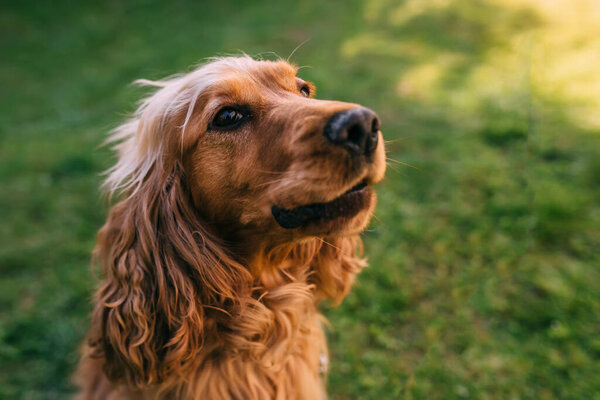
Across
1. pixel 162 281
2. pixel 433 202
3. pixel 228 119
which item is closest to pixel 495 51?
pixel 433 202

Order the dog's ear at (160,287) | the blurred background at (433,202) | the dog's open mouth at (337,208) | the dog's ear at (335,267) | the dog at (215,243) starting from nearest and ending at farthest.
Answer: the dog's open mouth at (337,208) → the dog at (215,243) → the dog's ear at (160,287) → the dog's ear at (335,267) → the blurred background at (433,202)

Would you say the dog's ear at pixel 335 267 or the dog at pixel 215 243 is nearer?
the dog at pixel 215 243

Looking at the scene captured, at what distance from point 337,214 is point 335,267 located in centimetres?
82

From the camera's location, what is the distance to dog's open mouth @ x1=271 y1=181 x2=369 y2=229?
5.75ft

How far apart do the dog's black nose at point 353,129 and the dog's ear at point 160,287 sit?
0.86 m

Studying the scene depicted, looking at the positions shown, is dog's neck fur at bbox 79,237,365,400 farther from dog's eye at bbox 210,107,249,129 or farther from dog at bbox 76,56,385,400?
dog's eye at bbox 210,107,249,129

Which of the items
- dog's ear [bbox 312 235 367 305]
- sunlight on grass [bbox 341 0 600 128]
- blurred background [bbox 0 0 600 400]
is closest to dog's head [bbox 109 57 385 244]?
dog's ear [bbox 312 235 367 305]

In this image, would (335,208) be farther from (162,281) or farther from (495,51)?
(495,51)

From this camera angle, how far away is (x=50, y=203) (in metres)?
4.96

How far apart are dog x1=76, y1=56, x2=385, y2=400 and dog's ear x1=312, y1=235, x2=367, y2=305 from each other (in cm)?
10

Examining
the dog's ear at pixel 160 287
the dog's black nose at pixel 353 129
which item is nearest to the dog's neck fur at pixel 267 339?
the dog's ear at pixel 160 287

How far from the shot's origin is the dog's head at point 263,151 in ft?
5.42

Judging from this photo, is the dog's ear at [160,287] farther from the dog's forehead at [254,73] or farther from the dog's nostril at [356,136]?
the dog's nostril at [356,136]

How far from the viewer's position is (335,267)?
250cm
